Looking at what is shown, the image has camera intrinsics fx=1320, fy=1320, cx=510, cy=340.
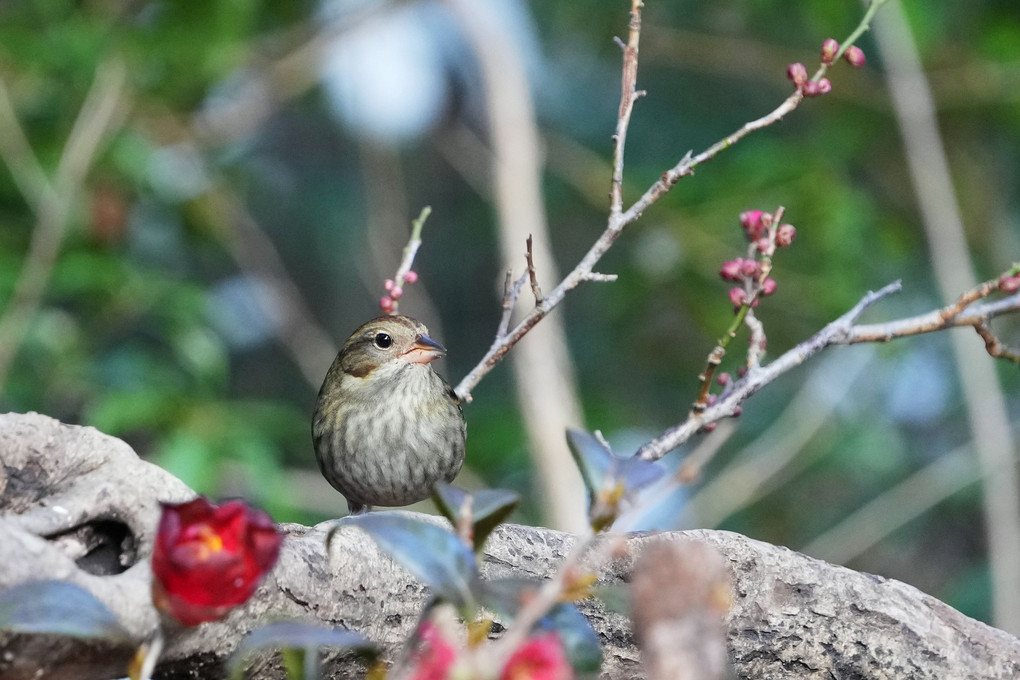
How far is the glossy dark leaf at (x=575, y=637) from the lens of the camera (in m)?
1.03

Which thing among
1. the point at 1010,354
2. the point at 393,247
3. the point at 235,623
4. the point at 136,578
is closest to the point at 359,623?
the point at 235,623

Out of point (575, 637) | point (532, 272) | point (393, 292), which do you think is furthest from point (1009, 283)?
point (575, 637)

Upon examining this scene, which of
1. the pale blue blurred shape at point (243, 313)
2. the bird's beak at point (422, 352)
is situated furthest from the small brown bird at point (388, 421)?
the pale blue blurred shape at point (243, 313)

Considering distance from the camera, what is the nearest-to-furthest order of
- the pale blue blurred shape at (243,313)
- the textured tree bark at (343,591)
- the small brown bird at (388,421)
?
1. the textured tree bark at (343,591)
2. the small brown bird at (388,421)
3. the pale blue blurred shape at (243,313)

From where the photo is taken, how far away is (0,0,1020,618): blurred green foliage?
4.38 meters

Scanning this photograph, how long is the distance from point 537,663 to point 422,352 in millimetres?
2598

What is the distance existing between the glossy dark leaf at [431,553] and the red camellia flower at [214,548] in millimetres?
98

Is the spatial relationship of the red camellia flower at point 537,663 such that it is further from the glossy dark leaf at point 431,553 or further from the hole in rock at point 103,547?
the hole in rock at point 103,547

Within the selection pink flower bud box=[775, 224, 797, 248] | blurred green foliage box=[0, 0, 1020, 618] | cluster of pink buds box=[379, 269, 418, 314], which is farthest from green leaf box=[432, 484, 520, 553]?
blurred green foliage box=[0, 0, 1020, 618]

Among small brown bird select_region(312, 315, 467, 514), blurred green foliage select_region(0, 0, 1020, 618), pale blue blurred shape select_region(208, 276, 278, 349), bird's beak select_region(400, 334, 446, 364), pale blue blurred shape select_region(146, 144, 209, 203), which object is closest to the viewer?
small brown bird select_region(312, 315, 467, 514)

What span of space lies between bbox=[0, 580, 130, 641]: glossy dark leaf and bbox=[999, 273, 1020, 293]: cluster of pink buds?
1299 millimetres

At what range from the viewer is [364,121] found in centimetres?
607

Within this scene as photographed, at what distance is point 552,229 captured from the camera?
6953mm

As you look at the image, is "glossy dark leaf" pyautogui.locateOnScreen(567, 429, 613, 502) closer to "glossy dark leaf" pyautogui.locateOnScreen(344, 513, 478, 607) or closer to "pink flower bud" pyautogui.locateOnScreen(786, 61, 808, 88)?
"glossy dark leaf" pyautogui.locateOnScreen(344, 513, 478, 607)
